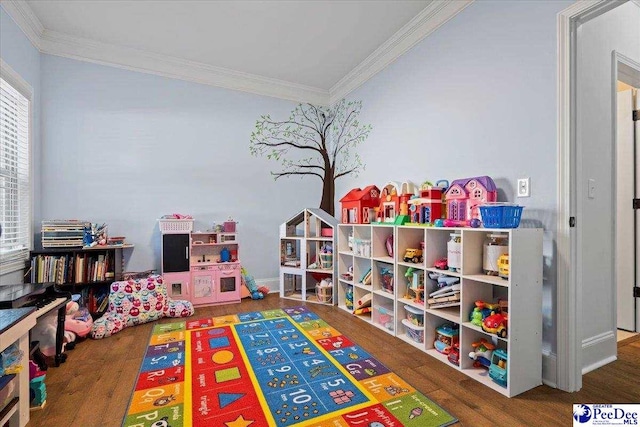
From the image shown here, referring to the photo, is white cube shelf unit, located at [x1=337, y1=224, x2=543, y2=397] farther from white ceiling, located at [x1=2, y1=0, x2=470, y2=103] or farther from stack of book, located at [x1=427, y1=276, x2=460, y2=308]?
white ceiling, located at [x1=2, y1=0, x2=470, y2=103]

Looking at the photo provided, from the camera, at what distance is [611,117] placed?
7.18ft

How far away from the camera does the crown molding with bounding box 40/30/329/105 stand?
3.18m

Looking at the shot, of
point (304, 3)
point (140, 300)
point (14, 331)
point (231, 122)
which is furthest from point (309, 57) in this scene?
point (14, 331)

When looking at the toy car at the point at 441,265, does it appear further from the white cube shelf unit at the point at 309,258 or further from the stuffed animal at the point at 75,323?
the stuffed animal at the point at 75,323

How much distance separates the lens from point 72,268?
9.51 ft

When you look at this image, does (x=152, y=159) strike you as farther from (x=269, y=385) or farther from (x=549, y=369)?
(x=549, y=369)

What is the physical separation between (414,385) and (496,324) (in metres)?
0.59

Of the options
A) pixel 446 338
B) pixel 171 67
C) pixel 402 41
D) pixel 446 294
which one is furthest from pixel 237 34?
pixel 446 338

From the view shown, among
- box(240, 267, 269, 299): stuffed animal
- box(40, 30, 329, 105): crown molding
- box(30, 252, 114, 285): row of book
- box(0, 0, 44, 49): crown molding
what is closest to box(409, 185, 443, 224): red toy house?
box(240, 267, 269, 299): stuffed animal

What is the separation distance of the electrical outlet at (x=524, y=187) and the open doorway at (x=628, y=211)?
1.36m

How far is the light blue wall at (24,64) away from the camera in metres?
2.45

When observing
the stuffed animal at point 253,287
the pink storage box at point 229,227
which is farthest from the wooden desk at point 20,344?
the stuffed animal at point 253,287

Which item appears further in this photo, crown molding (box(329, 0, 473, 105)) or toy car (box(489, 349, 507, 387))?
crown molding (box(329, 0, 473, 105))

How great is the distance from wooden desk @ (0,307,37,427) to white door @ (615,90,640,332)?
410cm
